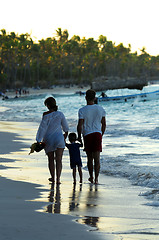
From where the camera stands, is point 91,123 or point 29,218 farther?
point 91,123

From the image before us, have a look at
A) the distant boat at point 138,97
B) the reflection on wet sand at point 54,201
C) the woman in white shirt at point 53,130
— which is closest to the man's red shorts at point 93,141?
the woman in white shirt at point 53,130

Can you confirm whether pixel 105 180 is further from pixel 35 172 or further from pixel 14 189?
pixel 14 189

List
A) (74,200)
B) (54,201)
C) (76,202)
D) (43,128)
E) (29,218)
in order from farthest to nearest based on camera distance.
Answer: (43,128) < (74,200) < (76,202) < (54,201) < (29,218)

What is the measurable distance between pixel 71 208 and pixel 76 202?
1.51ft

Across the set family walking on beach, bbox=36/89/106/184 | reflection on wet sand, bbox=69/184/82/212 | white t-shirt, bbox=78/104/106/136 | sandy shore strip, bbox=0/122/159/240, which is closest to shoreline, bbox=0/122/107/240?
sandy shore strip, bbox=0/122/159/240

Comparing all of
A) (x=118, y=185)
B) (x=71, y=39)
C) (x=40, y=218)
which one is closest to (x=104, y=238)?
(x=40, y=218)

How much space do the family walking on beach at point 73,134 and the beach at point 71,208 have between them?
374mm

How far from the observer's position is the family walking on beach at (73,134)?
7.85m

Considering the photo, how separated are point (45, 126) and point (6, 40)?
120m

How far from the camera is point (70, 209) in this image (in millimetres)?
5676

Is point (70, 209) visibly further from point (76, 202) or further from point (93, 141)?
point (93, 141)

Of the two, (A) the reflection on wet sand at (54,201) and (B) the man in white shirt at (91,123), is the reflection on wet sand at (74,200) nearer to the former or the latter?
(A) the reflection on wet sand at (54,201)

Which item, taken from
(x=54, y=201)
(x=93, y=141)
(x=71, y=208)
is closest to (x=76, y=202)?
(x=54, y=201)

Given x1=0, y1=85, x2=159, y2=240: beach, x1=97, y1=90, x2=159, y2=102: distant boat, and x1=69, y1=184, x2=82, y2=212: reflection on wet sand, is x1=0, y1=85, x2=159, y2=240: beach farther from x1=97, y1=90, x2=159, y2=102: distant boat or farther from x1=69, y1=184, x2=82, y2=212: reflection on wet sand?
x1=97, y1=90, x2=159, y2=102: distant boat
